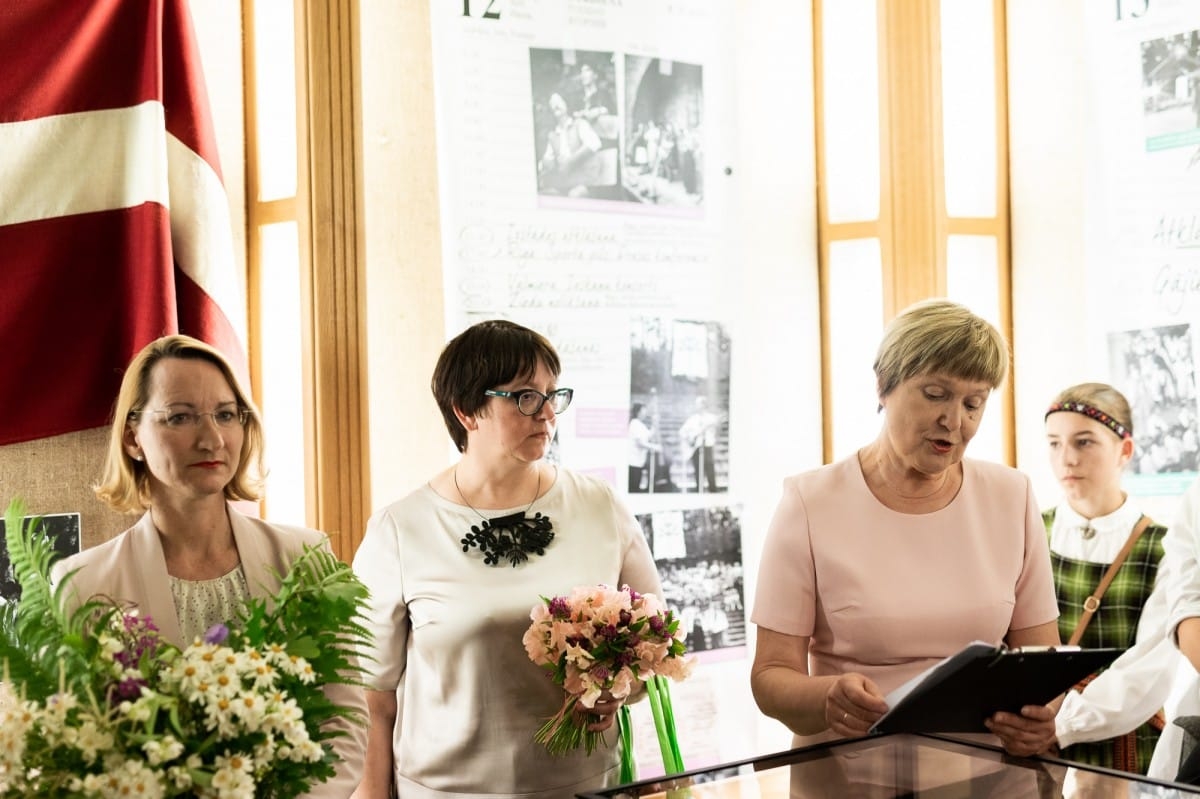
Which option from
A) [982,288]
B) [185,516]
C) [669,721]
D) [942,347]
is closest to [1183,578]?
[942,347]

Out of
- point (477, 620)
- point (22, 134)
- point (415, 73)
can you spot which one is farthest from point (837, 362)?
point (22, 134)

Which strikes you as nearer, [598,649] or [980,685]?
[980,685]

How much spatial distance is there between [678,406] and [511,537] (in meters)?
1.69

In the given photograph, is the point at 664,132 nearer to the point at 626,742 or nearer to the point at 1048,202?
the point at 1048,202

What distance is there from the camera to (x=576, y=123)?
14.0 ft

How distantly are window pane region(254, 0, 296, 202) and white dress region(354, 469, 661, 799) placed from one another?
1.39 m

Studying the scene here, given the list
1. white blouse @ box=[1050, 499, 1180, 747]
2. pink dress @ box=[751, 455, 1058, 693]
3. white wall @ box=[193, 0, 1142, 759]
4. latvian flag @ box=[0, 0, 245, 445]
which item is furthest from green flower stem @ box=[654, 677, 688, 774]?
white wall @ box=[193, 0, 1142, 759]

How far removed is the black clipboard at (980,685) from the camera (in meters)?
2.13

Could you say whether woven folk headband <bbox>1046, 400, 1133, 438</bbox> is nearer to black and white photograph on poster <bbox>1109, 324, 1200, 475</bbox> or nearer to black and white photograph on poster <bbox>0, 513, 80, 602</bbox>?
black and white photograph on poster <bbox>1109, 324, 1200, 475</bbox>

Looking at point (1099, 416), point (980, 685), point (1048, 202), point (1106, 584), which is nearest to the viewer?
point (980, 685)

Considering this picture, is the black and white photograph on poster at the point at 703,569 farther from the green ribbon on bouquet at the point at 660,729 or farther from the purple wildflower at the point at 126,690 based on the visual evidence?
the purple wildflower at the point at 126,690

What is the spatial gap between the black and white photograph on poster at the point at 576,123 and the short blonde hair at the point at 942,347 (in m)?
1.78

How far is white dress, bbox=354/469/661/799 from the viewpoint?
279 cm

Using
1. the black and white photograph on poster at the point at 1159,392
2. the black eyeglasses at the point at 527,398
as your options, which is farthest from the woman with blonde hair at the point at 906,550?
the black and white photograph on poster at the point at 1159,392
